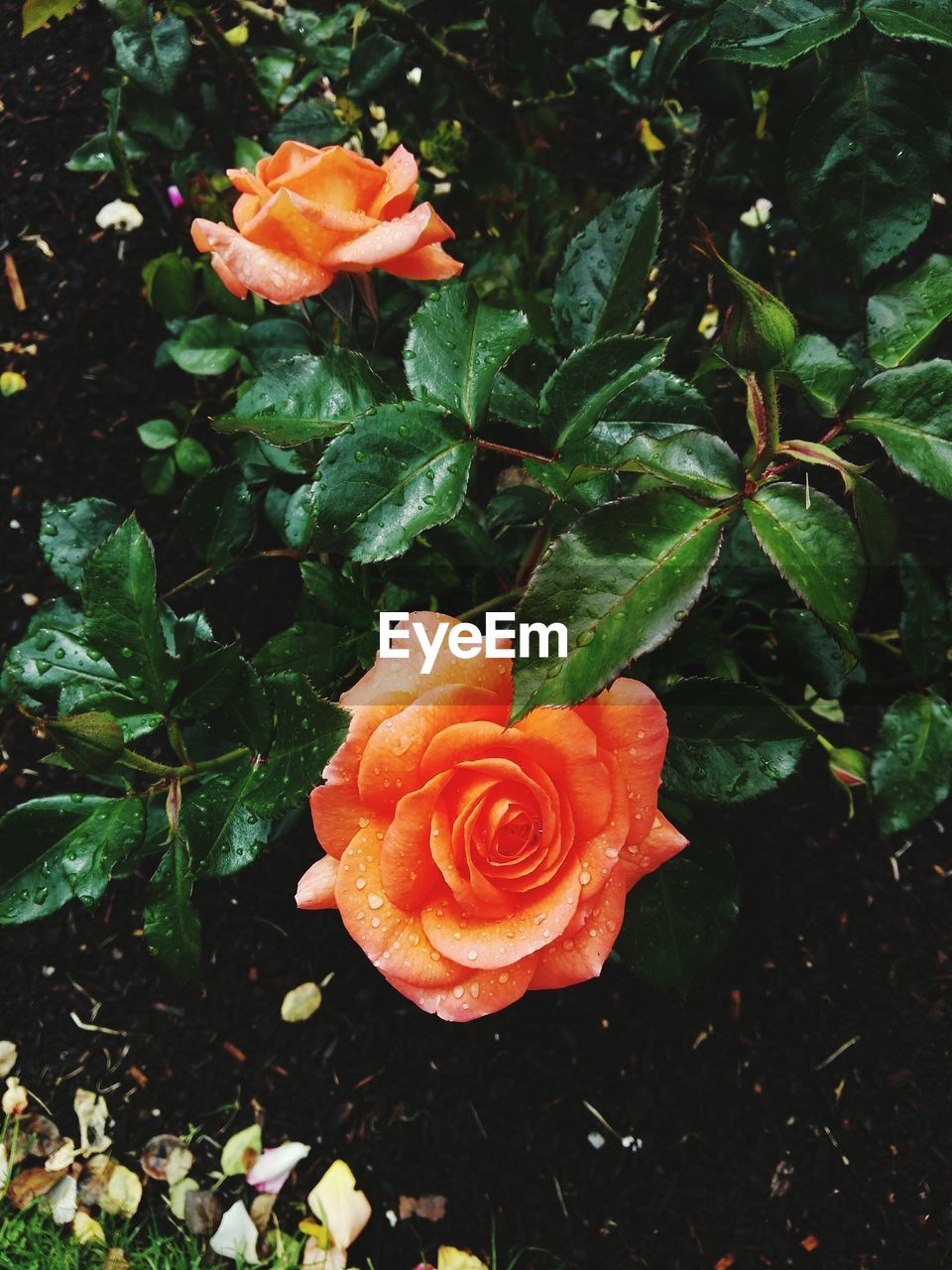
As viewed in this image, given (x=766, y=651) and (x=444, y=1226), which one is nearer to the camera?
(x=766, y=651)

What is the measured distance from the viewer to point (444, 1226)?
1.22 meters

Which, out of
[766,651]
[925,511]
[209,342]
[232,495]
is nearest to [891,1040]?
[766,651]

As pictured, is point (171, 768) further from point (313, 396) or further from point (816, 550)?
point (816, 550)

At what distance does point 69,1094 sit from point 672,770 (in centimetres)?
104

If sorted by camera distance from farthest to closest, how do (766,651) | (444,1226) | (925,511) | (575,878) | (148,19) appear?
(925,511) < (444,1226) < (766,651) < (148,19) < (575,878)

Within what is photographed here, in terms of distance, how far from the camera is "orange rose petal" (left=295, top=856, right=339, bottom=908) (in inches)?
24.6

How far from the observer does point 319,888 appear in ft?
2.05

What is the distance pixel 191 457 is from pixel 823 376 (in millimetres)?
905

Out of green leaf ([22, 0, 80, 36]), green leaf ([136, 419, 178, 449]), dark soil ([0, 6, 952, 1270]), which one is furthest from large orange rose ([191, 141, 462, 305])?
dark soil ([0, 6, 952, 1270])

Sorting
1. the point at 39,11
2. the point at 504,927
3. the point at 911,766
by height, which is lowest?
the point at 911,766

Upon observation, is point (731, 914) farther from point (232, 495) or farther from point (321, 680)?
point (232, 495)

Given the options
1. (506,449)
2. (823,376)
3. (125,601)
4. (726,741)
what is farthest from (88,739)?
(823,376)

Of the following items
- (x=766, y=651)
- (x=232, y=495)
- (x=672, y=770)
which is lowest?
(x=766, y=651)

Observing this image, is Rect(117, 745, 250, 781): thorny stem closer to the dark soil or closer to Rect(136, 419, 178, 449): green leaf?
the dark soil
